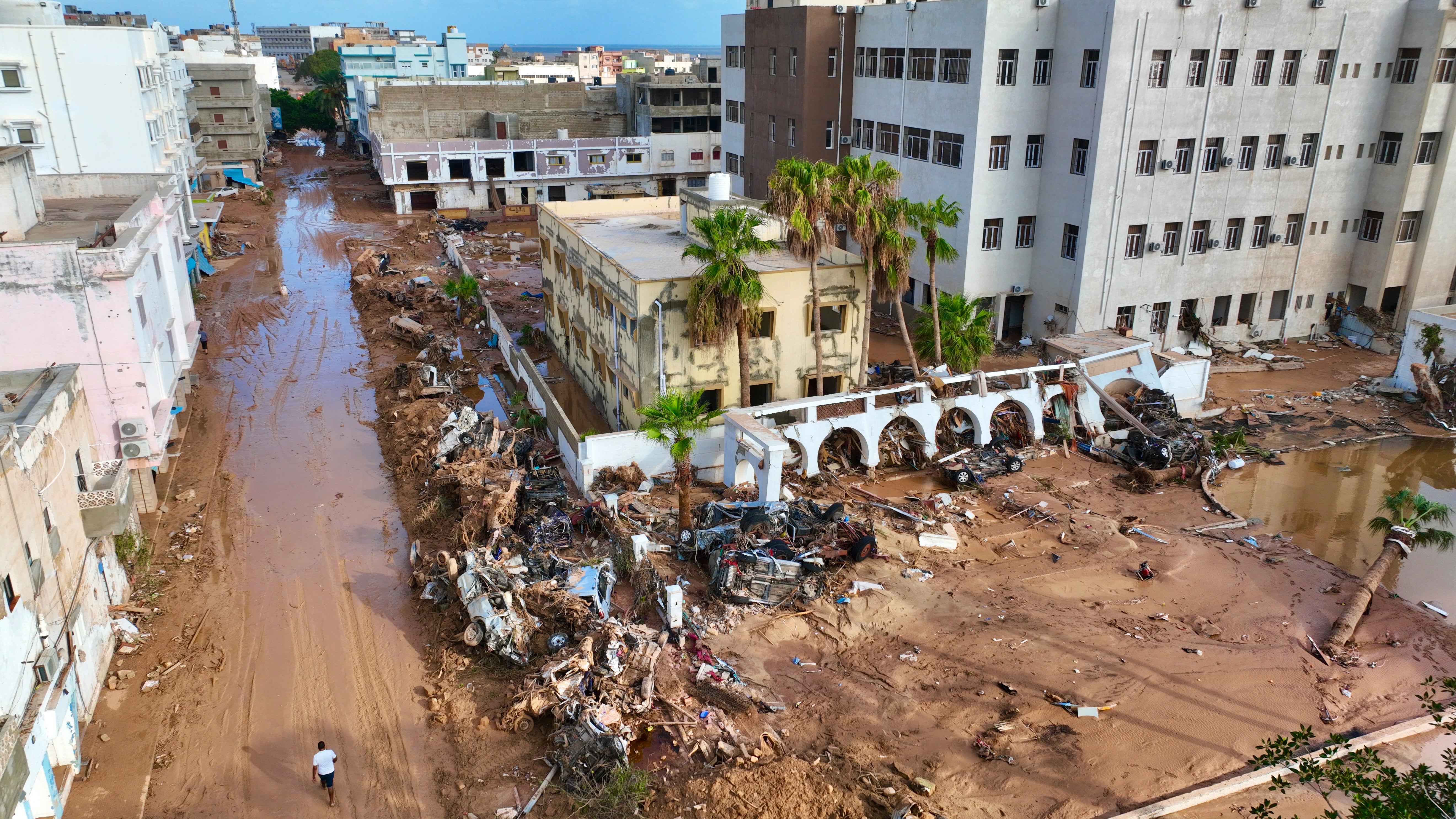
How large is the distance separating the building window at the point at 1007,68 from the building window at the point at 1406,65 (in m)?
14.9

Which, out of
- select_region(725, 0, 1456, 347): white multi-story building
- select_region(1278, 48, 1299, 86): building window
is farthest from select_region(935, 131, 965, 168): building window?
select_region(1278, 48, 1299, 86): building window

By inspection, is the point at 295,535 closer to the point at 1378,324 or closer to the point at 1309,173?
the point at 1309,173

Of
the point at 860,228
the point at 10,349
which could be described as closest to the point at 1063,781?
the point at 860,228

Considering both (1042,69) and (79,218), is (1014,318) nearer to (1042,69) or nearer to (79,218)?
(1042,69)

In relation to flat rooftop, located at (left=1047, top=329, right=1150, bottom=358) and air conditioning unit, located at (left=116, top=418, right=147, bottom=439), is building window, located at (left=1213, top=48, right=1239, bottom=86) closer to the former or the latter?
flat rooftop, located at (left=1047, top=329, right=1150, bottom=358)

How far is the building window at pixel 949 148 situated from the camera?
34844 mm

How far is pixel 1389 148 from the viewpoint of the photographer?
36062 millimetres

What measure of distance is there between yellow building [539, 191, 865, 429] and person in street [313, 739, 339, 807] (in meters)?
13.1

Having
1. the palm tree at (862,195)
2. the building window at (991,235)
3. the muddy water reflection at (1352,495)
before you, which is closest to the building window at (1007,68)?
the building window at (991,235)

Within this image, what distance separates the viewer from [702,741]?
50.9 ft

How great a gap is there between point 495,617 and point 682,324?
1032cm

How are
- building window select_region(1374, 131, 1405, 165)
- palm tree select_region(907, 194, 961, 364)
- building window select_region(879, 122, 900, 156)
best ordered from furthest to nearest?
building window select_region(879, 122, 900, 156)
building window select_region(1374, 131, 1405, 165)
palm tree select_region(907, 194, 961, 364)

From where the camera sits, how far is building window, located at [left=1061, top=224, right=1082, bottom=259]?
111 ft

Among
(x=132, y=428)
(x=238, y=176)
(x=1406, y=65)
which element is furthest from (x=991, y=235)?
(x=238, y=176)
